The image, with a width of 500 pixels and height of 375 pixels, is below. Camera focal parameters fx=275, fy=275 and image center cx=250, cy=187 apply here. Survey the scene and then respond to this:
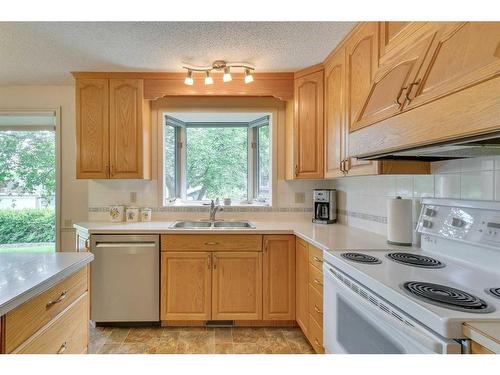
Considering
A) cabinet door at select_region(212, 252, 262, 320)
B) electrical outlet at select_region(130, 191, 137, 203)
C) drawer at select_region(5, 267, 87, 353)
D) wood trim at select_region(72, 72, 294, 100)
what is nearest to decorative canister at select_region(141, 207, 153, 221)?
electrical outlet at select_region(130, 191, 137, 203)

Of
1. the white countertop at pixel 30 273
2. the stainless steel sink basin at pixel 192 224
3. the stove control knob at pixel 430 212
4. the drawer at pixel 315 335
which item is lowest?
the drawer at pixel 315 335

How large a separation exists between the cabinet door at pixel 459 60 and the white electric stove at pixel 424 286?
609 mm

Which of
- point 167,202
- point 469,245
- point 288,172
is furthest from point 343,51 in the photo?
point 167,202

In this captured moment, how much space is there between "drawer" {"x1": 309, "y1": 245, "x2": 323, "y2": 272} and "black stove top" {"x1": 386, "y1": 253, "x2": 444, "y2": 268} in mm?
445

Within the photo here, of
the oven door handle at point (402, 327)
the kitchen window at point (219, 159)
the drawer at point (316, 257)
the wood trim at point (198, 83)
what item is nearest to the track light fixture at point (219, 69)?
the wood trim at point (198, 83)

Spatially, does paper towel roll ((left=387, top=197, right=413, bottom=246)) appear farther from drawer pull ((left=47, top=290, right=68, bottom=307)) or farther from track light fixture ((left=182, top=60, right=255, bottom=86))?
drawer pull ((left=47, top=290, right=68, bottom=307))

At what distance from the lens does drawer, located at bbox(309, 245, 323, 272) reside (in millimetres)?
1787

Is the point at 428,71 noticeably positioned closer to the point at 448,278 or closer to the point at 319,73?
the point at 448,278

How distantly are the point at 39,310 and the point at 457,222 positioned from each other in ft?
5.98

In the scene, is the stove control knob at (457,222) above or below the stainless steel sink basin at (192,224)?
above

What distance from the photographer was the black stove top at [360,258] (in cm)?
133

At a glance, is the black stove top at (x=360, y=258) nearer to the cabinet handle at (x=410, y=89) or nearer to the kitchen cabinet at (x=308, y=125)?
the cabinet handle at (x=410, y=89)
